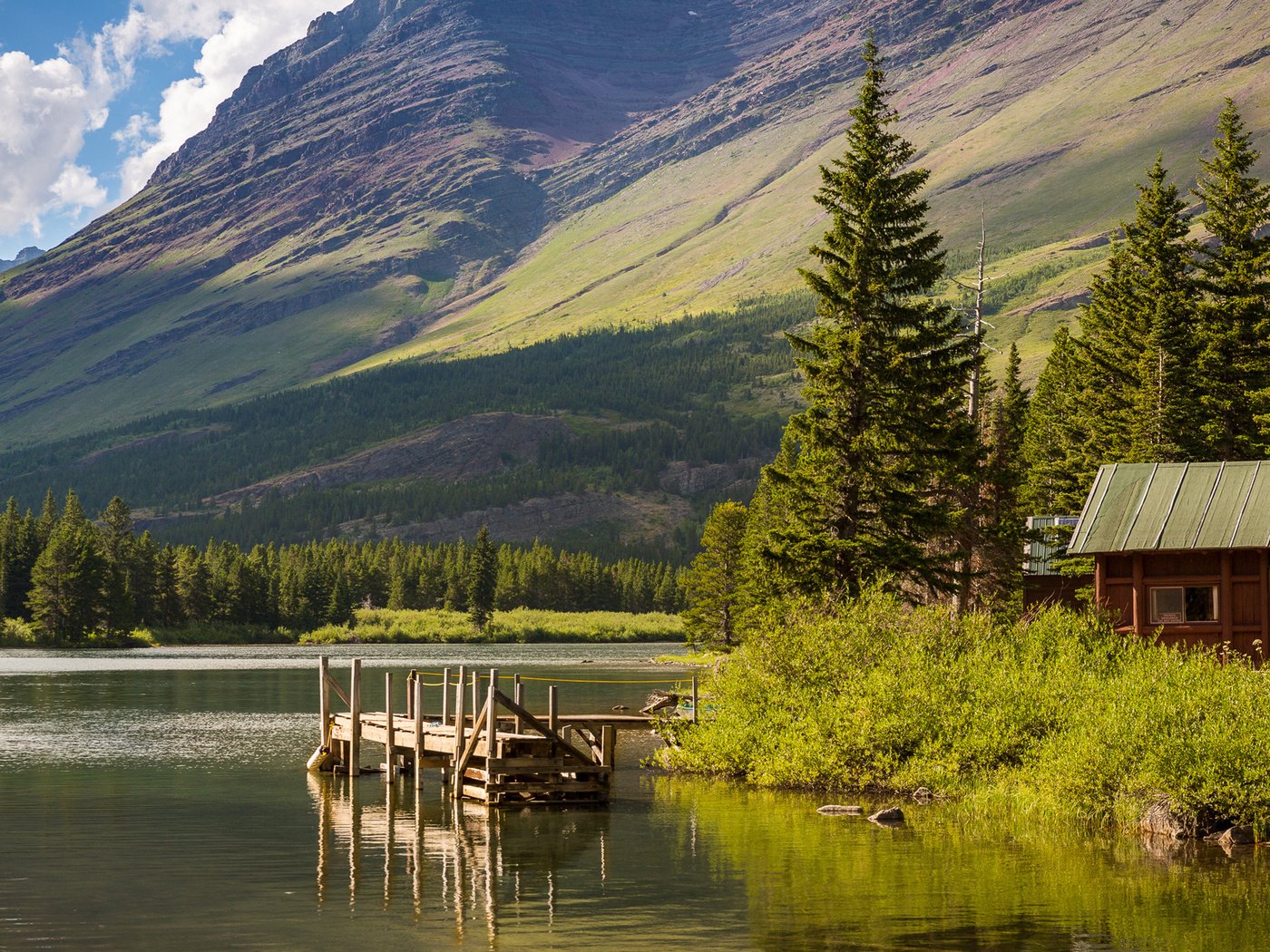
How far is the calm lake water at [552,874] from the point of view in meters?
27.7

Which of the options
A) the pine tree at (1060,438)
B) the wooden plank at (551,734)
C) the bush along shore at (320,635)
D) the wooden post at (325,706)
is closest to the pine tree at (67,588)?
the bush along shore at (320,635)

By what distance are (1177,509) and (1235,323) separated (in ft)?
61.1

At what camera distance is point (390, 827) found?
4112 centimetres

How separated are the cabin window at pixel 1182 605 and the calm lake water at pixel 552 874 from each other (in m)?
12.3

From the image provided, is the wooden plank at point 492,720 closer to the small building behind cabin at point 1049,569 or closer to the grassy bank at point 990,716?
the grassy bank at point 990,716

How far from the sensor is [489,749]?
44.5 m

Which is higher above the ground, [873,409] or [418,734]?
[873,409]

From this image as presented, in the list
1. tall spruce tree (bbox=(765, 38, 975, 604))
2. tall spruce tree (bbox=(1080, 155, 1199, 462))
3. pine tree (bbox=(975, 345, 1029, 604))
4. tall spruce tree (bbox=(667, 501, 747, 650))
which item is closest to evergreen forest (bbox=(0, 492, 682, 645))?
tall spruce tree (bbox=(667, 501, 747, 650))

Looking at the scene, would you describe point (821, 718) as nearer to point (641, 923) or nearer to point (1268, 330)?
point (641, 923)

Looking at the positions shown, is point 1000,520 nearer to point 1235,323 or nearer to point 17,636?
point 1235,323

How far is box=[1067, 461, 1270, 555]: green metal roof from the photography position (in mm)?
47094

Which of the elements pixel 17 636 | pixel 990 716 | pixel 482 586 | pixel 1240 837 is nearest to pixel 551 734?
pixel 990 716

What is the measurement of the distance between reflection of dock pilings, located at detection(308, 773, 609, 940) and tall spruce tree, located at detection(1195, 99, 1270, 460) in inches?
1357

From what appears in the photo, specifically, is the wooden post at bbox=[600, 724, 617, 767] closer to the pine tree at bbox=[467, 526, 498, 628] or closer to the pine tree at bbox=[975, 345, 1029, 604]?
the pine tree at bbox=[975, 345, 1029, 604]
